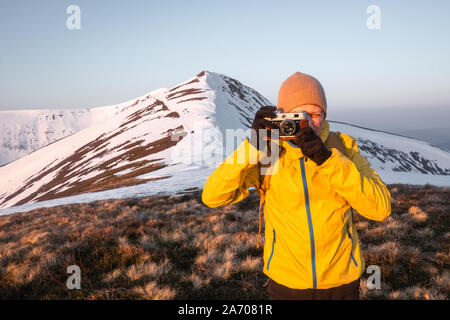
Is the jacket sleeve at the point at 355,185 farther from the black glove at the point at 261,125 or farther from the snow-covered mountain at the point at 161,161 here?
the snow-covered mountain at the point at 161,161

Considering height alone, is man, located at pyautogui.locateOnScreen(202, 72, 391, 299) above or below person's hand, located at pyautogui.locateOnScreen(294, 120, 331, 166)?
below

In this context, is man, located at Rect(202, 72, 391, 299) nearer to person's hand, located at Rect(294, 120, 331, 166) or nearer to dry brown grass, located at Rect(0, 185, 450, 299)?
person's hand, located at Rect(294, 120, 331, 166)

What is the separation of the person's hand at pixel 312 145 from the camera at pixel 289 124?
57 mm

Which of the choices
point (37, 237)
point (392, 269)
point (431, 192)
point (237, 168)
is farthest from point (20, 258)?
point (431, 192)

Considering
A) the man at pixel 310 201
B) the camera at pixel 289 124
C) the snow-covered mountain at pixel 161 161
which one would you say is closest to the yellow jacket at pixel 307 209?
the man at pixel 310 201

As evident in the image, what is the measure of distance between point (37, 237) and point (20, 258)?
4.13ft

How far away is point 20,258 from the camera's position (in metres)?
5.54

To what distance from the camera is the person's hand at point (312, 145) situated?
2.03 meters

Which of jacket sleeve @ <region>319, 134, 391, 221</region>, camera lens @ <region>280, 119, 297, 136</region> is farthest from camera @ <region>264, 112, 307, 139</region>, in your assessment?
jacket sleeve @ <region>319, 134, 391, 221</region>

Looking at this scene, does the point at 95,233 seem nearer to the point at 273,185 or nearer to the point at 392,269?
the point at 273,185

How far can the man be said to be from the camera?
2064mm

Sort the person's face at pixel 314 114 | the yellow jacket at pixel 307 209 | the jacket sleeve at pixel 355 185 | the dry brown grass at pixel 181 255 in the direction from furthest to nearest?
the dry brown grass at pixel 181 255 → the person's face at pixel 314 114 → the yellow jacket at pixel 307 209 → the jacket sleeve at pixel 355 185

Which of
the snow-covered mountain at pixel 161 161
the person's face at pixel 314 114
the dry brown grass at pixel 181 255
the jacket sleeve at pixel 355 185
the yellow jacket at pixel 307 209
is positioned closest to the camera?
the jacket sleeve at pixel 355 185

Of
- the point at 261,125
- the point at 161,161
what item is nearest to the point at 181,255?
the point at 261,125
